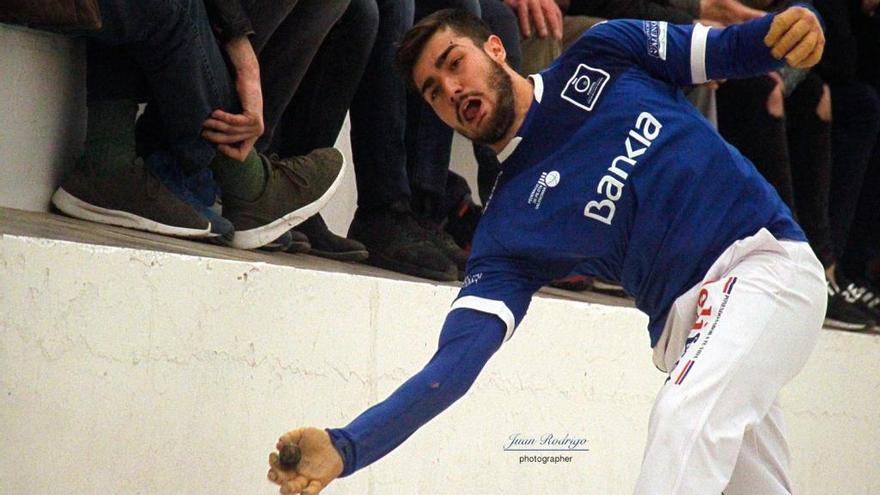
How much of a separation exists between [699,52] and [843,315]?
2.35 meters

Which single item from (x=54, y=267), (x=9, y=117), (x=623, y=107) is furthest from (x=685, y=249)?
(x=9, y=117)

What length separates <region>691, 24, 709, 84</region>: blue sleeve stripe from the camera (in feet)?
7.95

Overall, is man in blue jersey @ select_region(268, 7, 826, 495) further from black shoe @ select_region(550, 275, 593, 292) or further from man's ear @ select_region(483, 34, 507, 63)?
black shoe @ select_region(550, 275, 593, 292)

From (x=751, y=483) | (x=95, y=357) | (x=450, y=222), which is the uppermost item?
(x=95, y=357)

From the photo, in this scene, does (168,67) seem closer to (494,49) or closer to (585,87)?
(494,49)

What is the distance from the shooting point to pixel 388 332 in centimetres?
304

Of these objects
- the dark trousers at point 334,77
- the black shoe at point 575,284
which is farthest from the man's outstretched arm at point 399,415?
the black shoe at point 575,284

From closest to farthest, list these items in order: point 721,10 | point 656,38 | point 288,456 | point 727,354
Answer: point 288,456, point 727,354, point 656,38, point 721,10

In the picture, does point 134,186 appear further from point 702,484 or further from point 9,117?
point 702,484

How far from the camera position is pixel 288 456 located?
210cm

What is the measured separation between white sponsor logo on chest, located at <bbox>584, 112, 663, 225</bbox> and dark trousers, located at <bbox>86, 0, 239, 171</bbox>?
80cm

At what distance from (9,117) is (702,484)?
4.69 ft

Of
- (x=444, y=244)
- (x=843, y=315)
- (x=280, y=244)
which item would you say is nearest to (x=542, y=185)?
(x=280, y=244)

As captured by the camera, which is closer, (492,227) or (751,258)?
(751,258)
